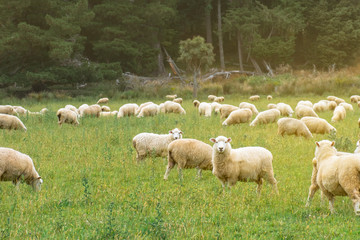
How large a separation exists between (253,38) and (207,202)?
3909 cm

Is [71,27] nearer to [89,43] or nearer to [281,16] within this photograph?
[89,43]

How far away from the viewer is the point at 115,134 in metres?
12.4

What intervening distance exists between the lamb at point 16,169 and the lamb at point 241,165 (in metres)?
3.25

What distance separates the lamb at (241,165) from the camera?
658cm

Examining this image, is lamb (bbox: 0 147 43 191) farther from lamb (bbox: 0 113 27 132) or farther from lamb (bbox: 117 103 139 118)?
lamb (bbox: 117 103 139 118)

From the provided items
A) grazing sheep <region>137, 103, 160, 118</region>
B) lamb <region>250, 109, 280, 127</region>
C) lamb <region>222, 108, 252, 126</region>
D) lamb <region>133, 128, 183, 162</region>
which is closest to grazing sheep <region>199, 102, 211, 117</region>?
grazing sheep <region>137, 103, 160, 118</region>

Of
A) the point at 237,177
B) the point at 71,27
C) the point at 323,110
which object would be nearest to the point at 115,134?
the point at 237,177

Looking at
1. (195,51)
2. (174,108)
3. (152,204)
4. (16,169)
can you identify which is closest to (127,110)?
(174,108)

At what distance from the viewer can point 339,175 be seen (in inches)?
201

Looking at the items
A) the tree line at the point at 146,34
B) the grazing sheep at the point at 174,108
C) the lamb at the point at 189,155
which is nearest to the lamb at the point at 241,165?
the lamb at the point at 189,155

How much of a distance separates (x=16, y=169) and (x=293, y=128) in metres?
8.67

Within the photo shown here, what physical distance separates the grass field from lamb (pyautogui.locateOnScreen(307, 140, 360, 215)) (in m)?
0.31

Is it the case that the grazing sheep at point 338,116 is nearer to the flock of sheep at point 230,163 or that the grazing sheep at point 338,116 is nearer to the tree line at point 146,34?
the flock of sheep at point 230,163

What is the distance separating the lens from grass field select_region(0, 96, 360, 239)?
4.78 meters
